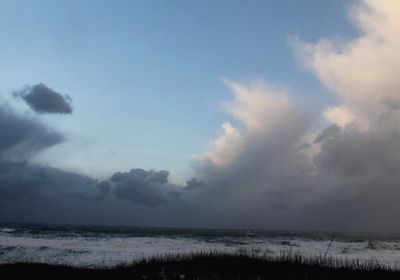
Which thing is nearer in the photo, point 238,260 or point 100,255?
point 238,260

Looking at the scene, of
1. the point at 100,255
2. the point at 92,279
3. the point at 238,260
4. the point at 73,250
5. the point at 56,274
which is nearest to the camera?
the point at 92,279

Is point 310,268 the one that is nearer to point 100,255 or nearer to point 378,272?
point 378,272

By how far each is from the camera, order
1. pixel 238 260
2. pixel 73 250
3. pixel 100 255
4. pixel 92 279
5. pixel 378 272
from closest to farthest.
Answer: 1. pixel 92 279
2. pixel 378 272
3. pixel 238 260
4. pixel 100 255
5. pixel 73 250

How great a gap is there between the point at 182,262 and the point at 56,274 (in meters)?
6.26

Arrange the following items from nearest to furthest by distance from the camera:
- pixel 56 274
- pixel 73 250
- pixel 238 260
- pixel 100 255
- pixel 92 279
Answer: pixel 92 279 < pixel 56 274 < pixel 238 260 < pixel 100 255 < pixel 73 250

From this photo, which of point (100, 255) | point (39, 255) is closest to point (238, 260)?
point (100, 255)

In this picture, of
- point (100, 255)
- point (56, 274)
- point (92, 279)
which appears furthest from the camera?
point (100, 255)

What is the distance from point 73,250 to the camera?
42.3 m

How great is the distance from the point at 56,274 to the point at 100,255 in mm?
16965

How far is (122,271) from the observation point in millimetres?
22547

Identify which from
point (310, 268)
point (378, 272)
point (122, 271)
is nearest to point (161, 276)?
point (122, 271)

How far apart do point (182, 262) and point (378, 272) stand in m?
9.53

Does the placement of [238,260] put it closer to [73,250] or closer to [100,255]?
[100,255]

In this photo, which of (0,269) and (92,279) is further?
(0,269)
